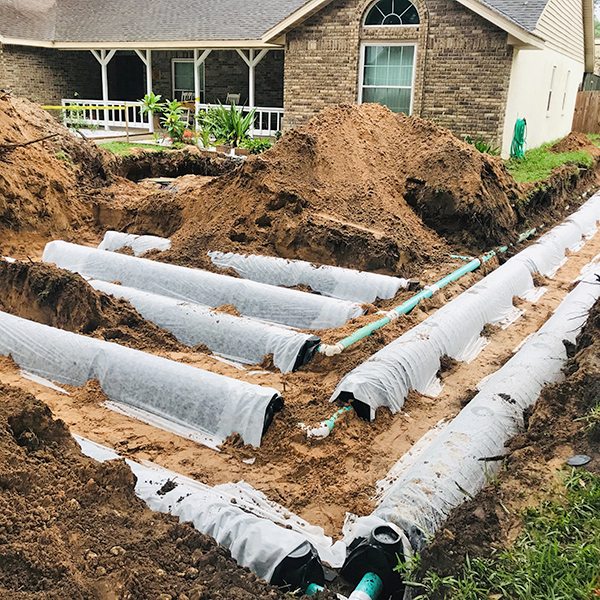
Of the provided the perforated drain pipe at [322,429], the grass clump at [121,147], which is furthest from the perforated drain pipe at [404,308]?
the grass clump at [121,147]

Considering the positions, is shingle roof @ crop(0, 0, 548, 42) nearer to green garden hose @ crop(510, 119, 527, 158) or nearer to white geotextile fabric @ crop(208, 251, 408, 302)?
green garden hose @ crop(510, 119, 527, 158)

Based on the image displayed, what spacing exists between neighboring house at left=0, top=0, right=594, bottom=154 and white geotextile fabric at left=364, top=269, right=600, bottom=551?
1116cm

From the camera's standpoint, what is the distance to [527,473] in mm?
3129

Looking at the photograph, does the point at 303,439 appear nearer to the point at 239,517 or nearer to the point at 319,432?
the point at 319,432

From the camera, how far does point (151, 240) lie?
842 cm

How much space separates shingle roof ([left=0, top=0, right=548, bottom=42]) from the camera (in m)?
18.8

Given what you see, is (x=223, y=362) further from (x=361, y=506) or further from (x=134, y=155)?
(x=134, y=155)

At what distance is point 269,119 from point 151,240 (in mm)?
11055

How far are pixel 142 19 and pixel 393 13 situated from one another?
9950mm

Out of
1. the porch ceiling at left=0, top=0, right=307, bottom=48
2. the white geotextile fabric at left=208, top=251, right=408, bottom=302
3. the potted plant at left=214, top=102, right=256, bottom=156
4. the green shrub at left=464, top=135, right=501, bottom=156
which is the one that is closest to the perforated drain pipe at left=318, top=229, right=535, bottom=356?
the white geotextile fabric at left=208, top=251, right=408, bottom=302

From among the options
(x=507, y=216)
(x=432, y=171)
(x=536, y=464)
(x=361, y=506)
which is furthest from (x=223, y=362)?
(x=507, y=216)

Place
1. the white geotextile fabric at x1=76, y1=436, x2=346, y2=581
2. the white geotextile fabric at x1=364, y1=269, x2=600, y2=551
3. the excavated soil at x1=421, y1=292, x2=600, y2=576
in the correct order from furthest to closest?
1. the white geotextile fabric at x1=364, y1=269, x2=600, y2=551
2. the white geotextile fabric at x1=76, y1=436, x2=346, y2=581
3. the excavated soil at x1=421, y1=292, x2=600, y2=576

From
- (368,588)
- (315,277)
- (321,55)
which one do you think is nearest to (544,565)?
(368,588)

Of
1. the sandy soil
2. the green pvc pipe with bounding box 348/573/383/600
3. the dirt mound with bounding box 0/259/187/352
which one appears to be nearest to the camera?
the green pvc pipe with bounding box 348/573/383/600
